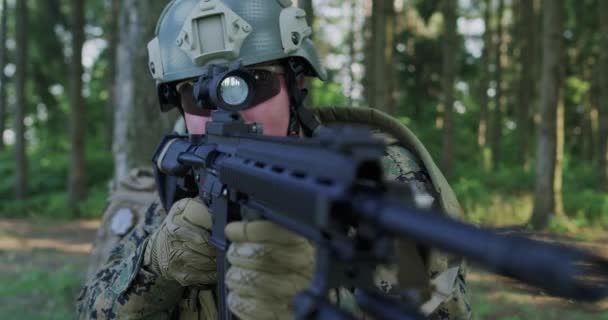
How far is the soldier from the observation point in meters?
1.54

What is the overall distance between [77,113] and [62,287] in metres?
6.68

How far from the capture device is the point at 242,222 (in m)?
1.60

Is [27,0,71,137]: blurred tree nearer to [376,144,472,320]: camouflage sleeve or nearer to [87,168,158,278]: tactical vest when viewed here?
[87,168,158,278]: tactical vest

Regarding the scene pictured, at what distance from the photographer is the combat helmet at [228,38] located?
7.95 ft

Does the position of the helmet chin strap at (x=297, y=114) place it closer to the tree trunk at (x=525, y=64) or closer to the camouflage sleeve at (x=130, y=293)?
the camouflage sleeve at (x=130, y=293)

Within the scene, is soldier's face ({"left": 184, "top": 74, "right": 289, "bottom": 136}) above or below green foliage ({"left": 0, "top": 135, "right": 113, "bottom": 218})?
above

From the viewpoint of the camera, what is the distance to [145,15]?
199 inches

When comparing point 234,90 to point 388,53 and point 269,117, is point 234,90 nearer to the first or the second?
point 269,117

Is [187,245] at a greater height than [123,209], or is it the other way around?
[187,245]

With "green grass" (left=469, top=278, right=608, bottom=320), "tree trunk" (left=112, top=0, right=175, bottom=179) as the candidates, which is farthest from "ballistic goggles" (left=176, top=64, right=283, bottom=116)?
"green grass" (left=469, top=278, right=608, bottom=320)

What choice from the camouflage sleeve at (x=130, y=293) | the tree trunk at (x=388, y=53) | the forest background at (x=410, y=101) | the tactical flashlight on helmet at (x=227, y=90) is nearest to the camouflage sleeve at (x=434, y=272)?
the tactical flashlight on helmet at (x=227, y=90)

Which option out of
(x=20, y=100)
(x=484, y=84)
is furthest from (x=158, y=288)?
(x=484, y=84)

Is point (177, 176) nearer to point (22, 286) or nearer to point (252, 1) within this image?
point (252, 1)

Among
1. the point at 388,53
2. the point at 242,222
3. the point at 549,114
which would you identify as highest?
the point at 388,53
